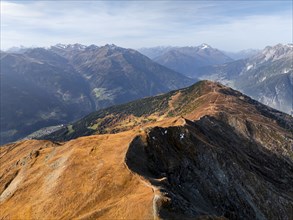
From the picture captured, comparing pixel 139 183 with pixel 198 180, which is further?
pixel 198 180

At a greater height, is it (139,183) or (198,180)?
(139,183)

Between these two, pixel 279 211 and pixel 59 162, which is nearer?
pixel 59 162

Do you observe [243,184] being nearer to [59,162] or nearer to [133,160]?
[133,160]

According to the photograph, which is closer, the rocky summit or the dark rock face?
the rocky summit

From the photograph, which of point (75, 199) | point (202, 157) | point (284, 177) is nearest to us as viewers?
point (75, 199)

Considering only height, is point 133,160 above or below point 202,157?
above

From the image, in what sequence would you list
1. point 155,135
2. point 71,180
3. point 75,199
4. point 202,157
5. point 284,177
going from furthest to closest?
point 284,177 < point 202,157 < point 155,135 < point 71,180 < point 75,199

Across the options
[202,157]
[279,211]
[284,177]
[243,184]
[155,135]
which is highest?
[155,135]

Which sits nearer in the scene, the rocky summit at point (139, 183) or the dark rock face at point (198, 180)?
the rocky summit at point (139, 183)

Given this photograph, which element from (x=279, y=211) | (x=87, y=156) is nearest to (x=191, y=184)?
(x=87, y=156)
